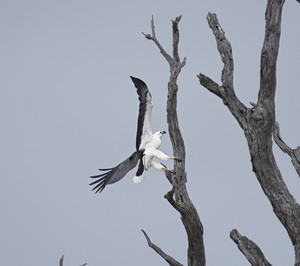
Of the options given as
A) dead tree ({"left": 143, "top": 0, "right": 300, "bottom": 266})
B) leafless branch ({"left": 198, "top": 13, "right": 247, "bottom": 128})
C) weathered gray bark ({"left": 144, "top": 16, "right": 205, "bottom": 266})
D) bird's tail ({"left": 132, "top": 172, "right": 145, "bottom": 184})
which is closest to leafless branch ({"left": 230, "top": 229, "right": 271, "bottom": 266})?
dead tree ({"left": 143, "top": 0, "right": 300, "bottom": 266})

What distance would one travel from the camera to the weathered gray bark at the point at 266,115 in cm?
866

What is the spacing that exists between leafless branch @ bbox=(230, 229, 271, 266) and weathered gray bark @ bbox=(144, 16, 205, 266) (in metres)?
1.08

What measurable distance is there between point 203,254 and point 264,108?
2.89 metres

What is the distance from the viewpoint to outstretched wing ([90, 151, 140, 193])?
1227 cm

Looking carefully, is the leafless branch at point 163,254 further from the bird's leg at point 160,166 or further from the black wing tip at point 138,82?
the black wing tip at point 138,82

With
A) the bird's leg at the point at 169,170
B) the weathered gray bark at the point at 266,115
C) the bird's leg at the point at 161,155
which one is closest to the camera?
the weathered gray bark at the point at 266,115

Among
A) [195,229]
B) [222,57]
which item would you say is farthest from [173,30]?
[195,229]

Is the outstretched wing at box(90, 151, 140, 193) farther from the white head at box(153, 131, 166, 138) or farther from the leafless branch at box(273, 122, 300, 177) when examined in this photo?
the leafless branch at box(273, 122, 300, 177)

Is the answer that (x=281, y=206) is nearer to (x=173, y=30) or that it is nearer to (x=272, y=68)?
(x=272, y=68)

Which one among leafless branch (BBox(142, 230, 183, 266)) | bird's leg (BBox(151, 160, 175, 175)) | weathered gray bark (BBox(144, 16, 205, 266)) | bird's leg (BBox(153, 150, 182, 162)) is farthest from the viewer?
bird's leg (BBox(153, 150, 182, 162))

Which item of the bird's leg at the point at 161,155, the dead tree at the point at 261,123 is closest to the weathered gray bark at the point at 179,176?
the dead tree at the point at 261,123

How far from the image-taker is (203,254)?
10.8 meters

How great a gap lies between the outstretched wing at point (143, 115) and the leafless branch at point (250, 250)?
9.36ft

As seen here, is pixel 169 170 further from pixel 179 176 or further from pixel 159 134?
pixel 159 134
